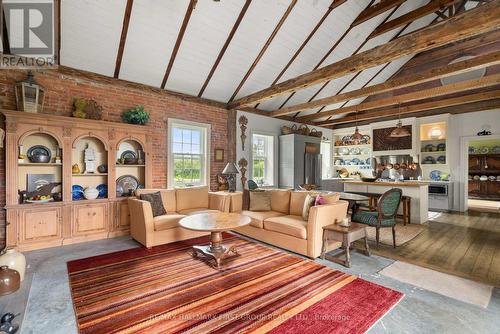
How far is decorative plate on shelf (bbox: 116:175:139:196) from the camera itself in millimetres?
4734

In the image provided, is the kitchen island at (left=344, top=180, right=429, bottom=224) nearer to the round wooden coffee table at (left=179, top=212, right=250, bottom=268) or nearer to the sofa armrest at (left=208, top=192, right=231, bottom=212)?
the sofa armrest at (left=208, top=192, right=231, bottom=212)

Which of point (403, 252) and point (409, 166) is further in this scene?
point (409, 166)

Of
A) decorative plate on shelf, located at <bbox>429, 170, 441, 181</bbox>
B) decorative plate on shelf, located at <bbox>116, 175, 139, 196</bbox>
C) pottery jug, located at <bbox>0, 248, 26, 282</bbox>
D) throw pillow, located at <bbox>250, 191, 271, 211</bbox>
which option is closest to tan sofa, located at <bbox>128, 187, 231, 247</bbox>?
decorative plate on shelf, located at <bbox>116, 175, 139, 196</bbox>

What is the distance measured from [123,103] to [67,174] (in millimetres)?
1741

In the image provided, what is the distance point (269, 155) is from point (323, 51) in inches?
125

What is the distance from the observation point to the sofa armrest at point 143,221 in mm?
3791

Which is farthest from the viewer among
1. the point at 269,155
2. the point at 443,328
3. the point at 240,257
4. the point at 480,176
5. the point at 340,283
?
the point at 480,176

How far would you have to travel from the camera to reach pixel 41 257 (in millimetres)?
3451

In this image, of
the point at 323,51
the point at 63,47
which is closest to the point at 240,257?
the point at 63,47

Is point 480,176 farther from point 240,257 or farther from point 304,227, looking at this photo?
point 240,257

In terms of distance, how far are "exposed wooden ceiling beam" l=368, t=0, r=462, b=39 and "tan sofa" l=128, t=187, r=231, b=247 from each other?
5388 mm

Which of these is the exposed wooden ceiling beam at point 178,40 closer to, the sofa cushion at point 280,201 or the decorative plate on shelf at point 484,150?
the sofa cushion at point 280,201

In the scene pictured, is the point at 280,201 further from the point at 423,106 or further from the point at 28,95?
the point at 423,106

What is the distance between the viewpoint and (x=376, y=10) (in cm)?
486
